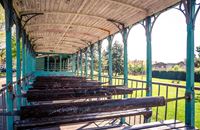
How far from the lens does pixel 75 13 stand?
6594mm

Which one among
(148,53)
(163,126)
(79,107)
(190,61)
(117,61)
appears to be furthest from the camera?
(117,61)

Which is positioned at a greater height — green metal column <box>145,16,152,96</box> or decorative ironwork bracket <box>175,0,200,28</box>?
decorative ironwork bracket <box>175,0,200,28</box>

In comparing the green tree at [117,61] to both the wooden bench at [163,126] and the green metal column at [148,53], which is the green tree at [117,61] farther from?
the wooden bench at [163,126]

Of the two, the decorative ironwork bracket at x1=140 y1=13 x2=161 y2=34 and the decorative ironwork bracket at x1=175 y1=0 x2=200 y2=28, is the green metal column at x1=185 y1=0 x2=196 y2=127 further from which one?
the decorative ironwork bracket at x1=140 y1=13 x2=161 y2=34

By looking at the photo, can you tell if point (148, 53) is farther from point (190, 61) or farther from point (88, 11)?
point (88, 11)

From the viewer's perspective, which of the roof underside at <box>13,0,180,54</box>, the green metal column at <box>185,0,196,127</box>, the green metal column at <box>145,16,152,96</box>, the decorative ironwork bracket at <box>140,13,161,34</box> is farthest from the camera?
the green metal column at <box>145,16,152,96</box>

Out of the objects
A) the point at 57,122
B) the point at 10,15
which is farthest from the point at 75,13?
the point at 57,122

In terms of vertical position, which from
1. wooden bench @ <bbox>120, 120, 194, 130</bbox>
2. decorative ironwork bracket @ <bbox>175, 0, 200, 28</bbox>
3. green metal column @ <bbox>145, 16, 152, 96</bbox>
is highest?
decorative ironwork bracket @ <bbox>175, 0, 200, 28</bbox>

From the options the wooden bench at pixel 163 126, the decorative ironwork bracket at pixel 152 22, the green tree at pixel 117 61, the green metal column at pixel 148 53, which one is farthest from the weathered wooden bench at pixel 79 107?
the green tree at pixel 117 61

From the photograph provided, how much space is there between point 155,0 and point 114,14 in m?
1.60

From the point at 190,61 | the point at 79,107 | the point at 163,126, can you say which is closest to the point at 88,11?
the point at 190,61

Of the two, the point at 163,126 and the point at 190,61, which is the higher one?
the point at 190,61

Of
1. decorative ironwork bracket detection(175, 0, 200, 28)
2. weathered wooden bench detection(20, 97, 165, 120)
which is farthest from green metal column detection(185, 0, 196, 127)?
weathered wooden bench detection(20, 97, 165, 120)

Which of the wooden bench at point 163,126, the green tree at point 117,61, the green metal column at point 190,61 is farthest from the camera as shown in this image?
the green tree at point 117,61
